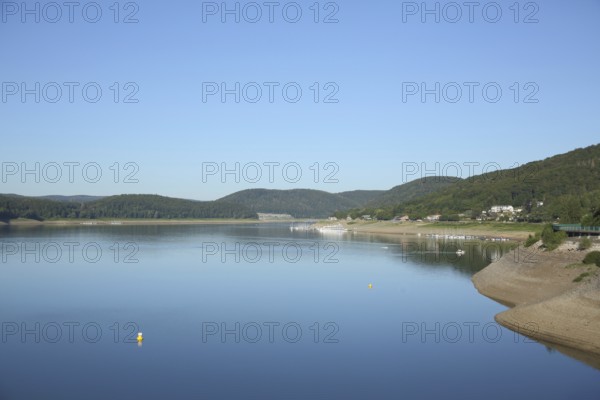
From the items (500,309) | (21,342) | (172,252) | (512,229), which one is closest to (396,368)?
(500,309)

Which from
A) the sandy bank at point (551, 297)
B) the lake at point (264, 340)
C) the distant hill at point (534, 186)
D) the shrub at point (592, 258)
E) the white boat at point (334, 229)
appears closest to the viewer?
the lake at point (264, 340)

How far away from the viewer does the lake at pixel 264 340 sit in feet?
77.4

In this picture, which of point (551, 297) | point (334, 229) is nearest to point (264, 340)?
point (551, 297)

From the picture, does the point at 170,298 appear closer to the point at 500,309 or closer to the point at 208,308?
the point at 208,308

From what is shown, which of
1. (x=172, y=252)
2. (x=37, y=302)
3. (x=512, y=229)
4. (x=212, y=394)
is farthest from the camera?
(x=512, y=229)

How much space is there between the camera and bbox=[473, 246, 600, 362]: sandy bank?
28609 mm

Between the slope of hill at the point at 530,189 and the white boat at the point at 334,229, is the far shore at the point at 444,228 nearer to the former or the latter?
the white boat at the point at 334,229

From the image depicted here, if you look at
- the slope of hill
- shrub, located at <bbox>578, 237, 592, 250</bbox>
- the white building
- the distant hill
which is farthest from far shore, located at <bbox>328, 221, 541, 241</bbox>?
shrub, located at <bbox>578, 237, 592, 250</bbox>

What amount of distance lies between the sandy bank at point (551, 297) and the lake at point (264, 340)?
43.6 inches

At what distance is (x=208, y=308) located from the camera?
40312 mm

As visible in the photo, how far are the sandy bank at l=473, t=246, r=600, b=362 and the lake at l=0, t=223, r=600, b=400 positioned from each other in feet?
3.63

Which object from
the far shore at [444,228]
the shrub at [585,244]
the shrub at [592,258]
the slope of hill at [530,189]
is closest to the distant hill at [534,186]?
the slope of hill at [530,189]

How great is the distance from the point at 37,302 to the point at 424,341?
28331 mm

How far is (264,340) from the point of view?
31.4 m
